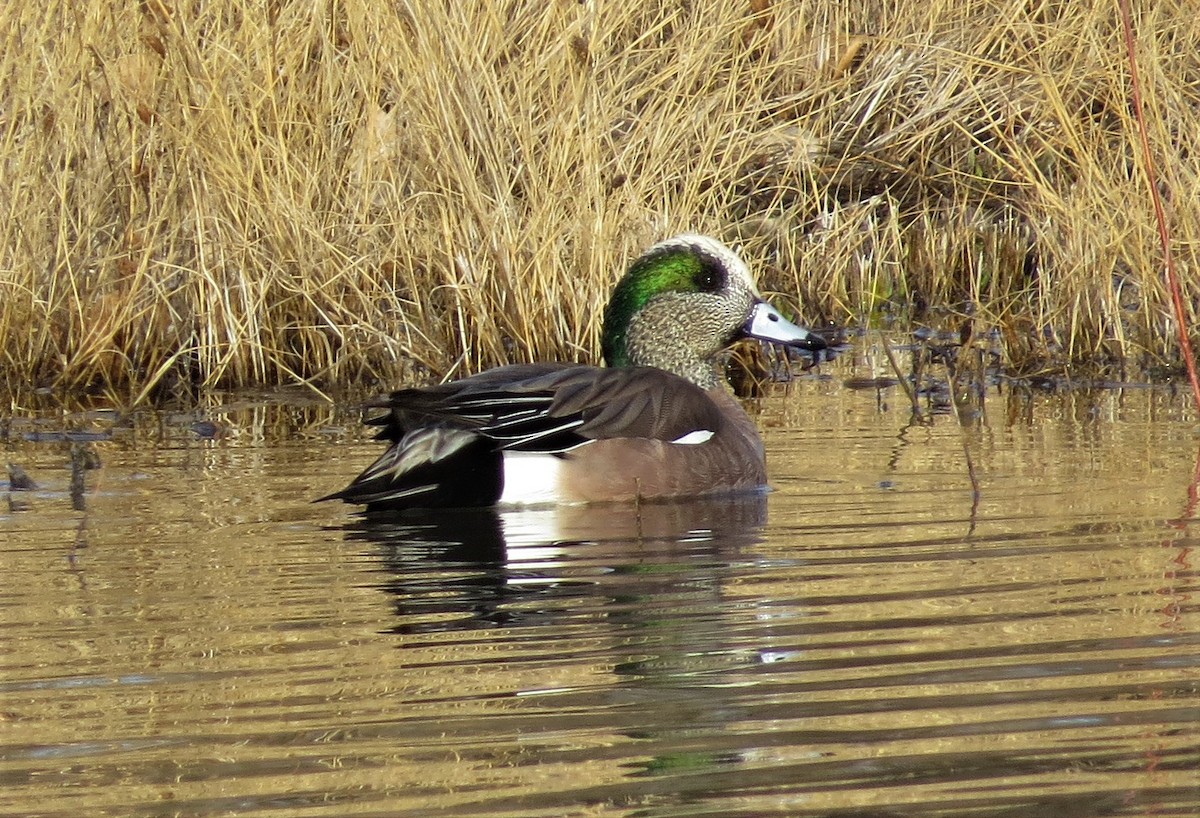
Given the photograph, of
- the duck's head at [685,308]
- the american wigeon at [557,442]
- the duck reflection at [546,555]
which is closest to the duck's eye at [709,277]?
the duck's head at [685,308]

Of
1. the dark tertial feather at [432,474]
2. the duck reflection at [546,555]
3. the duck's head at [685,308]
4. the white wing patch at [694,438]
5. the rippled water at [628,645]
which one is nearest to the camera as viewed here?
the rippled water at [628,645]

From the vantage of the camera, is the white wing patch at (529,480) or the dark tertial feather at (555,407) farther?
the white wing patch at (529,480)

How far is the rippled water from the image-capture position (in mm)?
2527

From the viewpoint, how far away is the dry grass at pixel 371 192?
7117 millimetres

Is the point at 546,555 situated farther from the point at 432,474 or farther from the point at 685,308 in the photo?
the point at 685,308

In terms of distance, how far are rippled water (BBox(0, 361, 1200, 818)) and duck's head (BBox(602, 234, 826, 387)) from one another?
0.57 meters

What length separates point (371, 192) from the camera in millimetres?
7324

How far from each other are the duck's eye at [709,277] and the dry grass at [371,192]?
1029 millimetres

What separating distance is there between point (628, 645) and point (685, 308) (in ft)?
9.25

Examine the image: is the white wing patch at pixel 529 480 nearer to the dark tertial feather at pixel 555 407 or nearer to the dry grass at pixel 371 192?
the dark tertial feather at pixel 555 407

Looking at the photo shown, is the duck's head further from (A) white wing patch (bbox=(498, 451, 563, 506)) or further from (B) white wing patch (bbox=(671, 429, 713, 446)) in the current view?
(A) white wing patch (bbox=(498, 451, 563, 506))

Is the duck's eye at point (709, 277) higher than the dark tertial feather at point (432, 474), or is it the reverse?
the duck's eye at point (709, 277)

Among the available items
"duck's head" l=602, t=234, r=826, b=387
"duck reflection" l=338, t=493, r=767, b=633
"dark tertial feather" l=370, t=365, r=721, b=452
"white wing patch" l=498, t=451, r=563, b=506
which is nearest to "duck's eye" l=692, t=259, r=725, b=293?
"duck's head" l=602, t=234, r=826, b=387

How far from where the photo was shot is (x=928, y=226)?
9.14 metres
